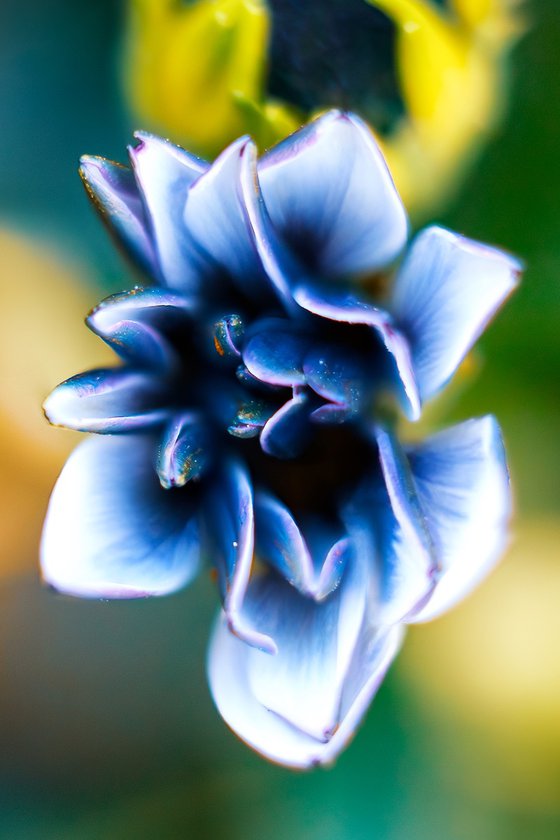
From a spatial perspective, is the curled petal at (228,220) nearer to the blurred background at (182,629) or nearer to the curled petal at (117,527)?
the curled petal at (117,527)

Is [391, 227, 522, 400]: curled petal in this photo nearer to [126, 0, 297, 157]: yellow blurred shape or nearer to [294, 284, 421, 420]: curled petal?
[294, 284, 421, 420]: curled petal

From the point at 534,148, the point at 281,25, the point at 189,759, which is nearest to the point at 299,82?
the point at 281,25

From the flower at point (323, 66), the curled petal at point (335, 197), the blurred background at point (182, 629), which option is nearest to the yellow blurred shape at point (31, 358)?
the blurred background at point (182, 629)

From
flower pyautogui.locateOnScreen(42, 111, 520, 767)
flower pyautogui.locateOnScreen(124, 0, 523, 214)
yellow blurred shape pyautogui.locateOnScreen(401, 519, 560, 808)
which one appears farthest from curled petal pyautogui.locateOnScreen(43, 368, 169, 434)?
yellow blurred shape pyautogui.locateOnScreen(401, 519, 560, 808)

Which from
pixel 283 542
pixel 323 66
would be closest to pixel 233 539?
pixel 283 542

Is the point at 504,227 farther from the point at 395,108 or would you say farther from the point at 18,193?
the point at 18,193

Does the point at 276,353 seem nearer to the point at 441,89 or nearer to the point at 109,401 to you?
the point at 109,401
